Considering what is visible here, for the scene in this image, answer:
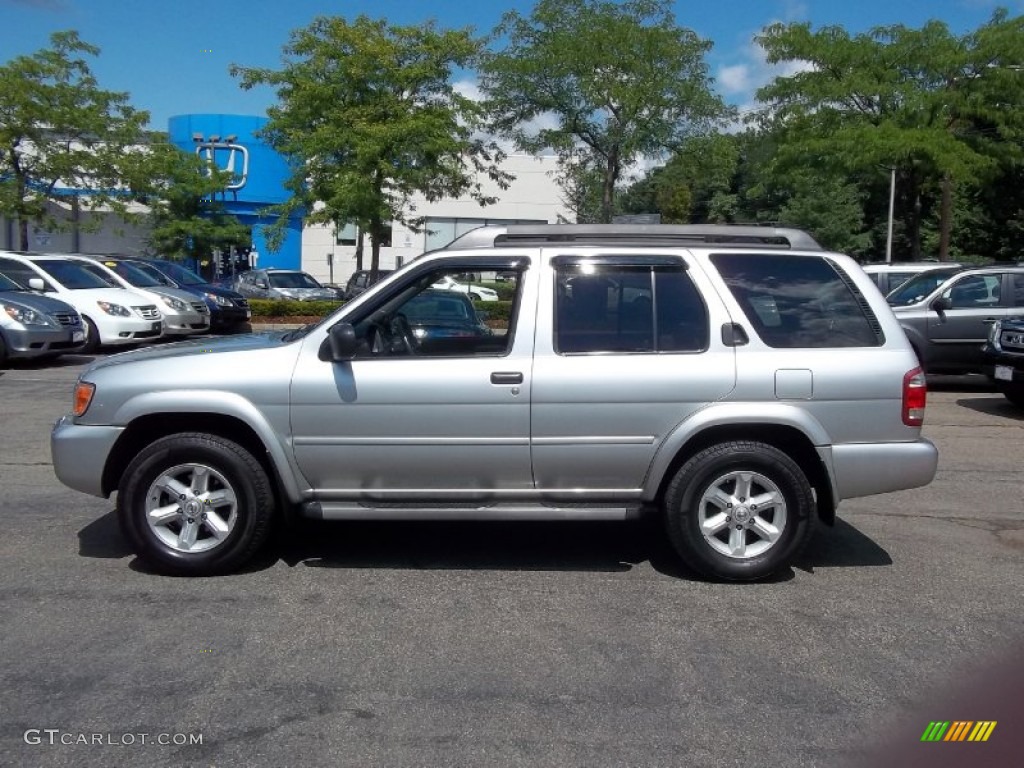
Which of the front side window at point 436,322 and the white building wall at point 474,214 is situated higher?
the white building wall at point 474,214

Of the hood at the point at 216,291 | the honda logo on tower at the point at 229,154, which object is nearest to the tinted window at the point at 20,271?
the hood at the point at 216,291

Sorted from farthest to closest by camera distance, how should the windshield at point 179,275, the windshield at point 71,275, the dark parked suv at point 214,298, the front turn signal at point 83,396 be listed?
the windshield at point 179,275
the dark parked suv at point 214,298
the windshield at point 71,275
the front turn signal at point 83,396

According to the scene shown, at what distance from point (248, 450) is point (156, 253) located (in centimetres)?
3466

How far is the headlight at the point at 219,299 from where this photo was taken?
21266 mm

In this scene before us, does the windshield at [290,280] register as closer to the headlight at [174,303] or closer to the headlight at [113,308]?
the headlight at [174,303]

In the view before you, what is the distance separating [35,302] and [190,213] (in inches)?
871

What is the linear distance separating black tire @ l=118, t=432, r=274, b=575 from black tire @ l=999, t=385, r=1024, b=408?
9.74 metres

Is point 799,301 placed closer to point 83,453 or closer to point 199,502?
point 199,502

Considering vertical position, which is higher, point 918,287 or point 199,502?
point 918,287

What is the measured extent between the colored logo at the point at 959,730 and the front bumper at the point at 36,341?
13.9m

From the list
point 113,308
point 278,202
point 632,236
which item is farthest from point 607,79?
point 278,202

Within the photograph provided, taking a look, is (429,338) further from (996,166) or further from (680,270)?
(996,166)

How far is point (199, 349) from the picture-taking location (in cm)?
592

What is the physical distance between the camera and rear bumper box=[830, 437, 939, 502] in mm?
5555
